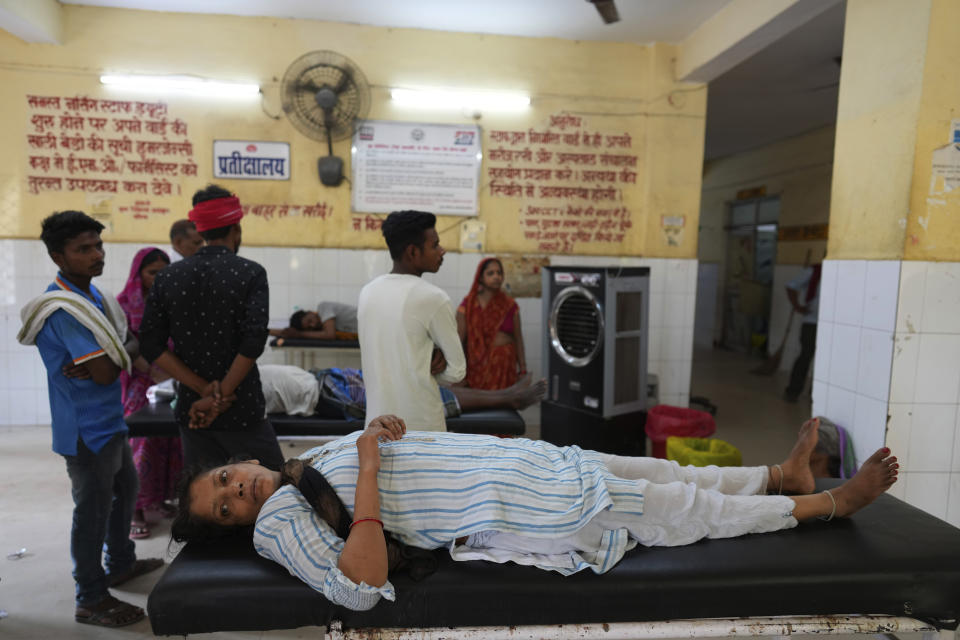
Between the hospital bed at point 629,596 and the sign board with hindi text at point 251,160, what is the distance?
3474mm

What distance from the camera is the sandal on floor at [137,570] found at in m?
2.41

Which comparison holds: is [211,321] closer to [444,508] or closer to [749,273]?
[444,508]

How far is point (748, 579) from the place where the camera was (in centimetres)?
152

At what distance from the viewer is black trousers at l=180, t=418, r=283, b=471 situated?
7.02 feet

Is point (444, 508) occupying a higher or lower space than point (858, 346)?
lower

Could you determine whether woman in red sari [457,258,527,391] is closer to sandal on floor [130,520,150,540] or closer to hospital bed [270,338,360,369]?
hospital bed [270,338,360,369]

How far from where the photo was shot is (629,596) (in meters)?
1.49

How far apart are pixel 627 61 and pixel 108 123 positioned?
159 inches

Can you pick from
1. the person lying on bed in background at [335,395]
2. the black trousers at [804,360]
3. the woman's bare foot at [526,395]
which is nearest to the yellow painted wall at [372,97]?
the person lying on bed in background at [335,395]

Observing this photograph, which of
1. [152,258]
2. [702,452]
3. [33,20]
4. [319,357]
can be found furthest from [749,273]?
[33,20]

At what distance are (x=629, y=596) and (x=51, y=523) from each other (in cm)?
293

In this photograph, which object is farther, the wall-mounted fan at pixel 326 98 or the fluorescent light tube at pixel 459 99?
the fluorescent light tube at pixel 459 99

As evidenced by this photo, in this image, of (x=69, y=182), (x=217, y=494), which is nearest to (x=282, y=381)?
(x=217, y=494)

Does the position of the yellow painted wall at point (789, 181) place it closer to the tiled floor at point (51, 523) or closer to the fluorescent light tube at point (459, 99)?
the tiled floor at point (51, 523)
